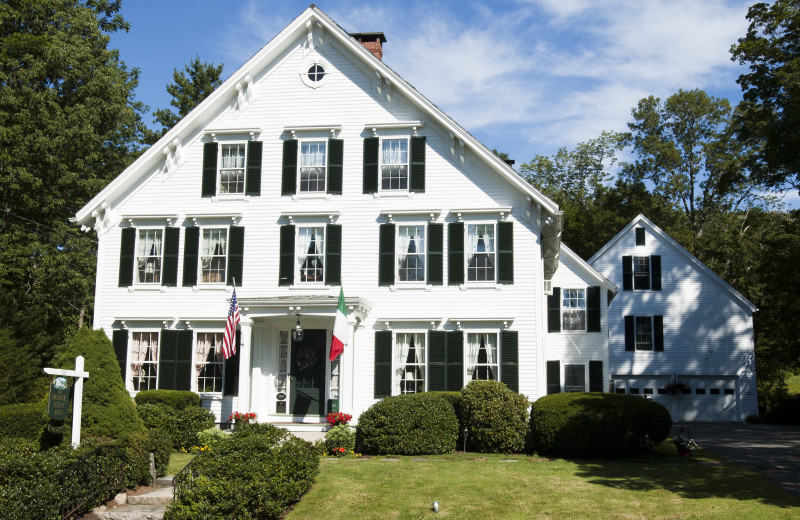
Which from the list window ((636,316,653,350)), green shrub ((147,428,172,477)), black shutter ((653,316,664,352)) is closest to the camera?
green shrub ((147,428,172,477))

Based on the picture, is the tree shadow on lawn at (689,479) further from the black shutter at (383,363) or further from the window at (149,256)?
the window at (149,256)

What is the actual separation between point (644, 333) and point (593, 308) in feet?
22.7

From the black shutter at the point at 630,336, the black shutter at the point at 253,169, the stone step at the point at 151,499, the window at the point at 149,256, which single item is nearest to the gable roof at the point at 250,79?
the window at the point at 149,256

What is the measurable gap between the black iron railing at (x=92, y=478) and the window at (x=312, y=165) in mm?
10673

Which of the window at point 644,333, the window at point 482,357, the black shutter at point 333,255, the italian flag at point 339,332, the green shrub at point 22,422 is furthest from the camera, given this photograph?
the window at point 644,333

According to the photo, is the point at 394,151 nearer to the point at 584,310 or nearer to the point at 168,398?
the point at 168,398

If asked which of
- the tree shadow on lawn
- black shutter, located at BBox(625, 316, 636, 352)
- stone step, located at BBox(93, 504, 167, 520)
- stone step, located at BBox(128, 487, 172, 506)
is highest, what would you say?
black shutter, located at BBox(625, 316, 636, 352)

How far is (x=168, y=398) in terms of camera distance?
63.3 feet

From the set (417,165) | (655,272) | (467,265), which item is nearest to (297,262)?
(417,165)

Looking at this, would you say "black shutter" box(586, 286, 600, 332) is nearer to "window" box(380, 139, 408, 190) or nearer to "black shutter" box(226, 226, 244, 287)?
"window" box(380, 139, 408, 190)

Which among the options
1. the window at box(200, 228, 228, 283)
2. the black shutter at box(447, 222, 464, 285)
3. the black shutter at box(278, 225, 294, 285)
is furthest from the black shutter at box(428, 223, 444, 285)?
the window at box(200, 228, 228, 283)

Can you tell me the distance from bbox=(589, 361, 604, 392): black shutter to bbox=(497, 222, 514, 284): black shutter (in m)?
9.56

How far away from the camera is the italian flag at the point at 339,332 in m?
17.8

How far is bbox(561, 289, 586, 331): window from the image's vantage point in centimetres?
2794
